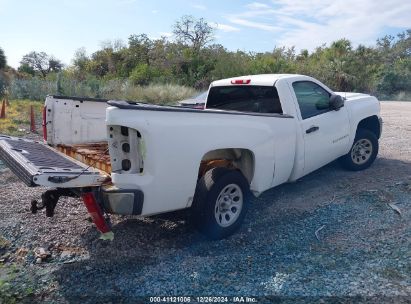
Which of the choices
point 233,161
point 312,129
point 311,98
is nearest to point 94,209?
point 233,161

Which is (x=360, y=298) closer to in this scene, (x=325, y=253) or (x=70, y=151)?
(x=325, y=253)

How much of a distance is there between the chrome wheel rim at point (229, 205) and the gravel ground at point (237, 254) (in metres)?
0.22

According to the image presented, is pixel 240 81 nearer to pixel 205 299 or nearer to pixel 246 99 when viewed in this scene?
pixel 246 99

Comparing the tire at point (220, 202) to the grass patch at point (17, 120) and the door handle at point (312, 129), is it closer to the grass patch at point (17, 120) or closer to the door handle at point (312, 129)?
the door handle at point (312, 129)

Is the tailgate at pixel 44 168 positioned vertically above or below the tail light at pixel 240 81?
below

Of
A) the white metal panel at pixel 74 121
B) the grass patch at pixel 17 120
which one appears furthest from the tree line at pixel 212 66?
the white metal panel at pixel 74 121

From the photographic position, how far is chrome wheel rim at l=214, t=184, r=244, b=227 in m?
4.39

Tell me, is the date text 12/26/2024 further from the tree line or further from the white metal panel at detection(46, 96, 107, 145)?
the tree line

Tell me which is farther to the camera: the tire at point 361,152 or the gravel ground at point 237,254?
the tire at point 361,152

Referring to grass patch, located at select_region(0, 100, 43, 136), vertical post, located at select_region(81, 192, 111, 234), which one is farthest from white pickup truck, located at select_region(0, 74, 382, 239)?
grass patch, located at select_region(0, 100, 43, 136)

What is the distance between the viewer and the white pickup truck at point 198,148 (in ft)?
12.0

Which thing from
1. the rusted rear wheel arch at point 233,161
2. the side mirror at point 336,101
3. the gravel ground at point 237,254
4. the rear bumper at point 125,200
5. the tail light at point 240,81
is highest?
the tail light at point 240,81

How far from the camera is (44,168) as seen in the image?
11.8 ft

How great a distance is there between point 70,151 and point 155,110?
1964 millimetres
